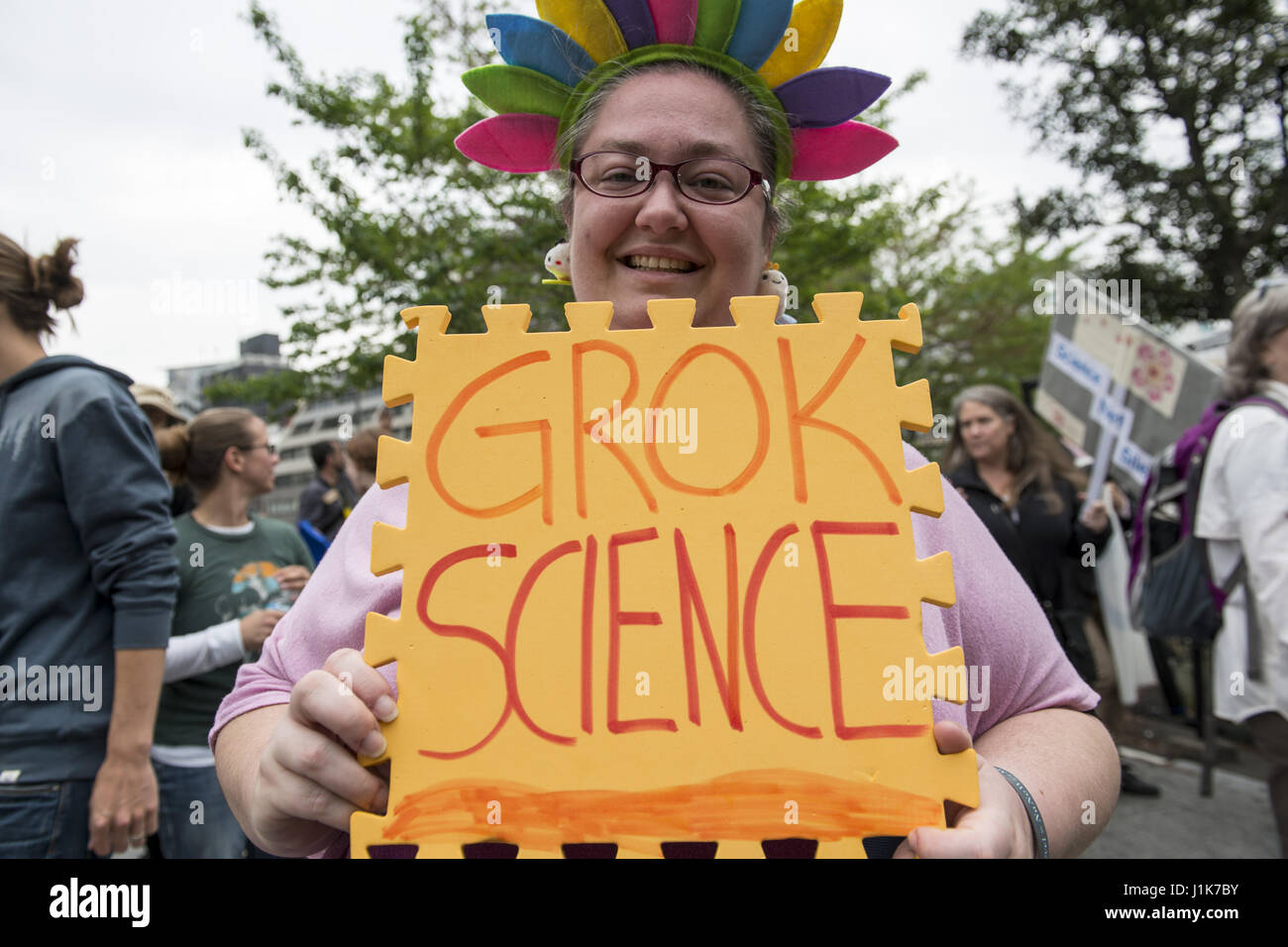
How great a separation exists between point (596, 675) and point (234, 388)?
9107 millimetres

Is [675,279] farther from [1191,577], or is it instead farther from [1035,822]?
[1191,577]

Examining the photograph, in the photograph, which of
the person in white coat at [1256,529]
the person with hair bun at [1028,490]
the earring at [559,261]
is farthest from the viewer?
the person with hair bun at [1028,490]

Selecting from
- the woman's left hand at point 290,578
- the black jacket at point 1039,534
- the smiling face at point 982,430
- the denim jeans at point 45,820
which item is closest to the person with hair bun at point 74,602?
the denim jeans at point 45,820

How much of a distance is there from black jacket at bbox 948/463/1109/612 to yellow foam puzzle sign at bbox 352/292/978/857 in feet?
11.1

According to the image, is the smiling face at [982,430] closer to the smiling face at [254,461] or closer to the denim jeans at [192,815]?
the smiling face at [254,461]

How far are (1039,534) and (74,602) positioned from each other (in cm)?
411

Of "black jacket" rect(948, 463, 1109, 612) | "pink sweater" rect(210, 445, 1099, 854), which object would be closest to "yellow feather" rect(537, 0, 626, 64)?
"pink sweater" rect(210, 445, 1099, 854)

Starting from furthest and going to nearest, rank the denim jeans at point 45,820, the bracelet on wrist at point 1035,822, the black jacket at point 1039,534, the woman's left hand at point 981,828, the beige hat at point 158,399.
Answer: the black jacket at point 1039,534, the beige hat at point 158,399, the denim jeans at point 45,820, the bracelet on wrist at point 1035,822, the woman's left hand at point 981,828

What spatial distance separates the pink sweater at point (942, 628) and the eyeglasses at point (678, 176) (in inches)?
22.7

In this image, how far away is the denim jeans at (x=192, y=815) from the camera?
2.99 metres

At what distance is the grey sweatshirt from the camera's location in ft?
6.69

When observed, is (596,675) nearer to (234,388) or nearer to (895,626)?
(895,626)

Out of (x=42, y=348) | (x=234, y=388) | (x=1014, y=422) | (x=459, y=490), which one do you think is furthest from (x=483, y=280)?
(x=459, y=490)

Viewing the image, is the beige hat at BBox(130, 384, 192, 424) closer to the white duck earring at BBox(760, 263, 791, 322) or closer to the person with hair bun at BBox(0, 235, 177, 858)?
the person with hair bun at BBox(0, 235, 177, 858)
